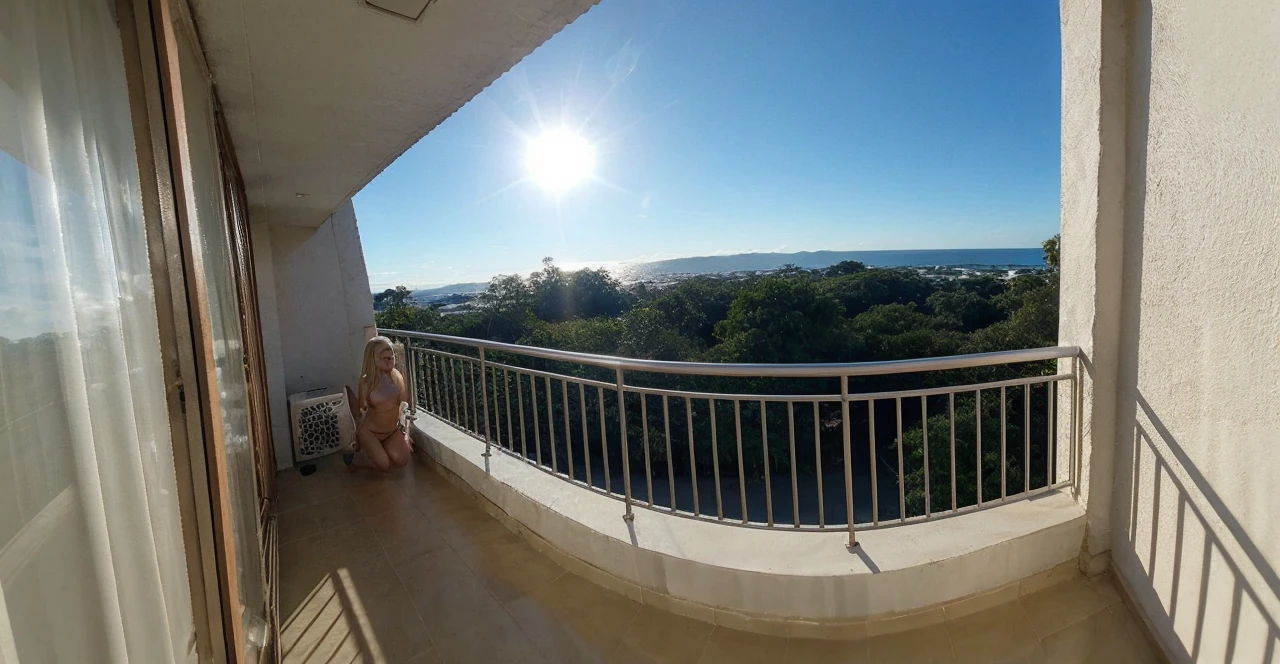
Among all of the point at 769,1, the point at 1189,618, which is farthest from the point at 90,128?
the point at 769,1

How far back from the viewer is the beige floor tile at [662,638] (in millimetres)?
1810

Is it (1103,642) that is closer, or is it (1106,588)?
(1103,642)

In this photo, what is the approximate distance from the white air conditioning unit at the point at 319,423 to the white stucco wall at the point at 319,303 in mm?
308

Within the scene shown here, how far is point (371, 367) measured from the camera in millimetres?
3693

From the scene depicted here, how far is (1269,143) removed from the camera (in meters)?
1.43

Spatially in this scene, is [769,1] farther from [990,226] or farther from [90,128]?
[90,128]

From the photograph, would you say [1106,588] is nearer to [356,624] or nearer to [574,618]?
[574,618]

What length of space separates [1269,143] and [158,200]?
9.62 ft

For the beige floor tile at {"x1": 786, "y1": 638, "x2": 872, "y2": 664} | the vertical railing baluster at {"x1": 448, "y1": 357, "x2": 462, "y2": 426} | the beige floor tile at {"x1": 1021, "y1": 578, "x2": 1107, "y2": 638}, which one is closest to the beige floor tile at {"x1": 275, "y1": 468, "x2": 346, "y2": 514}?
the vertical railing baluster at {"x1": 448, "y1": 357, "x2": 462, "y2": 426}

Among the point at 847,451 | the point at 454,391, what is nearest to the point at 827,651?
the point at 847,451

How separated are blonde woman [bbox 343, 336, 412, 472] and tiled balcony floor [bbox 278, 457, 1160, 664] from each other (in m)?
1.04

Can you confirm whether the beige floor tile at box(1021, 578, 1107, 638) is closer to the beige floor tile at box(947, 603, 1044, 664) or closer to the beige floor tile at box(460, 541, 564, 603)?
the beige floor tile at box(947, 603, 1044, 664)

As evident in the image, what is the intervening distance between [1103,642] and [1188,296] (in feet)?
4.65

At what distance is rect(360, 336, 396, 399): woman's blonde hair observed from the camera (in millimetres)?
3648
